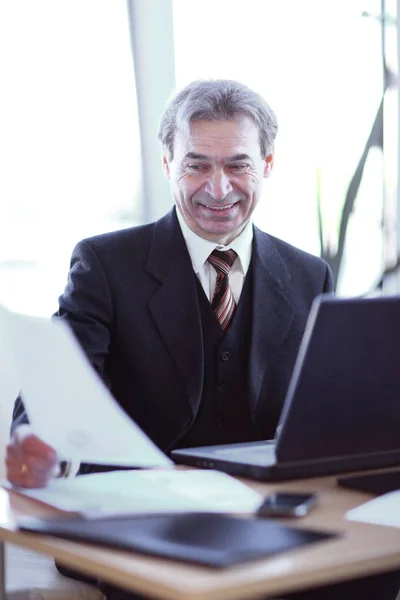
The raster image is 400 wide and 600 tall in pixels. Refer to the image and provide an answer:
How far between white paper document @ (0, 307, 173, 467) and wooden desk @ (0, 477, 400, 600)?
12 cm

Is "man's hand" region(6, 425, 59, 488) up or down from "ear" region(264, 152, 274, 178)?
down

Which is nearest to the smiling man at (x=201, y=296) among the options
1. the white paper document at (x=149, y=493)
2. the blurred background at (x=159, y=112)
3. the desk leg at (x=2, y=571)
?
the blurred background at (x=159, y=112)

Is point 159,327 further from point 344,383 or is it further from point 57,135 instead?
point 57,135

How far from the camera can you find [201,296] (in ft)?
7.72

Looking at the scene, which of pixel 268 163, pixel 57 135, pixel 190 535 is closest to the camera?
pixel 190 535

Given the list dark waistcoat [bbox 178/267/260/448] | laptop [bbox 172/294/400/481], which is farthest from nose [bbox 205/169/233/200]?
laptop [bbox 172/294/400/481]

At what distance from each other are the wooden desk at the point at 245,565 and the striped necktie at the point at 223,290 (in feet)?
3.29

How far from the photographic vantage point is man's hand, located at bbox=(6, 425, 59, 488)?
4.99 feet

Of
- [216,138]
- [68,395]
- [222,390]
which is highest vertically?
[216,138]

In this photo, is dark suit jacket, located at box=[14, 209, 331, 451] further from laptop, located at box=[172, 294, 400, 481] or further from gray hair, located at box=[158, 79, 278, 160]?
laptop, located at box=[172, 294, 400, 481]

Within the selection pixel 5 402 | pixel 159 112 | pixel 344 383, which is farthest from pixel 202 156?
pixel 159 112

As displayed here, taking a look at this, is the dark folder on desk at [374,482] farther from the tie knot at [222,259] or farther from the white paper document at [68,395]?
the tie knot at [222,259]

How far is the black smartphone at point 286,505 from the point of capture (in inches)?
53.2

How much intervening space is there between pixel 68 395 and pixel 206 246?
103 cm
